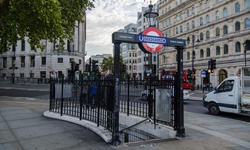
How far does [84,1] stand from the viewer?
13180mm

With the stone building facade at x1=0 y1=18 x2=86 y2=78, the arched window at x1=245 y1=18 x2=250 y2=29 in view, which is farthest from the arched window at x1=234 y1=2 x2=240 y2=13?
the stone building facade at x1=0 y1=18 x2=86 y2=78

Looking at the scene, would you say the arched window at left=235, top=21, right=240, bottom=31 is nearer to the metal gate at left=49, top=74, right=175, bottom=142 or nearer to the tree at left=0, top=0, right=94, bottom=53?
the metal gate at left=49, top=74, right=175, bottom=142

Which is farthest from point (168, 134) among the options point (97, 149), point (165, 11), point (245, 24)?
point (165, 11)

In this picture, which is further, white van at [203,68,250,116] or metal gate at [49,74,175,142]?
white van at [203,68,250,116]

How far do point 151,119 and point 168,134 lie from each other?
119 centimetres

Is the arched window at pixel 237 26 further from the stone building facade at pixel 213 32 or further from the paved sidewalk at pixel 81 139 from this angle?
the paved sidewalk at pixel 81 139

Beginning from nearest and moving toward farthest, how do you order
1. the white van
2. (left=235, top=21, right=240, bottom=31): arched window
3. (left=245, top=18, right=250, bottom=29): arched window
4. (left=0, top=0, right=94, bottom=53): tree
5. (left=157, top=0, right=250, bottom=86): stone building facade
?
(left=0, top=0, right=94, bottom=53): tree < the white van < (left=245, top=18, right=250, bottom=29): arched window < (left=157, top=0, right=250, bottom=86): stone building facade < (left=235, top=21, right=240, bottom=31): arched window

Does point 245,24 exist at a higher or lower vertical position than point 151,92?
higher

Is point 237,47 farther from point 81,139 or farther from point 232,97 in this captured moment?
point 81,139

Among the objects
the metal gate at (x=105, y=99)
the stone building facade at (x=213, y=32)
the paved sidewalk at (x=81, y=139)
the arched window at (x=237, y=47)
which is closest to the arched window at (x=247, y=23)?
the stone building facade at (x=213, y=32)

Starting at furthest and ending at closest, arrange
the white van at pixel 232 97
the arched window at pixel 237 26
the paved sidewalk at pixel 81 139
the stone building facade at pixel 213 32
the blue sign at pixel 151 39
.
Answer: the arched window at pixel 237 26, the stone building facade at pixel 213 32, the white van at pixel 232 97, the blue sign at pixel 151 39, the paved sidewalk at pixel 81 139

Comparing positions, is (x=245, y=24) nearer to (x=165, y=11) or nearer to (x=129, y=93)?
(x=165, y=11)

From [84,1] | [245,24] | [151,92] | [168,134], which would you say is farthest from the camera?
[245,24]

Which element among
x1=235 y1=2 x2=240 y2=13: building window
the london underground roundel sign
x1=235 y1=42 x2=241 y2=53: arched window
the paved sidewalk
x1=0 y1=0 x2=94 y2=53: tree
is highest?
x1=235 y1=2 x2=240 y2=13: building window
